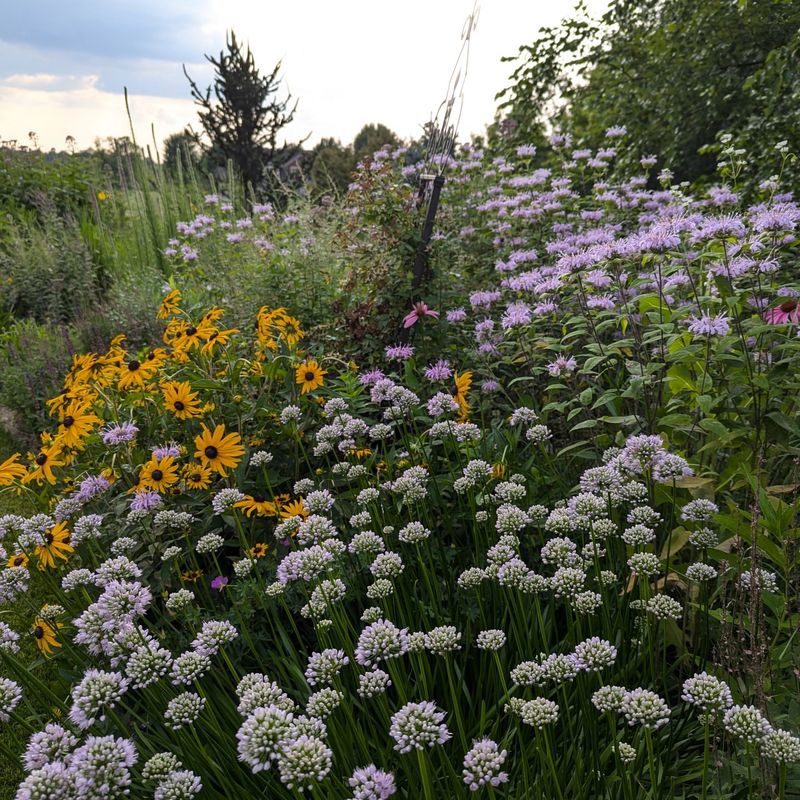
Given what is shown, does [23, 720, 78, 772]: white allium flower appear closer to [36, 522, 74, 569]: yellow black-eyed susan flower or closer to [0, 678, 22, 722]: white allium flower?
[0, 678, 22, 722]: white allium flower

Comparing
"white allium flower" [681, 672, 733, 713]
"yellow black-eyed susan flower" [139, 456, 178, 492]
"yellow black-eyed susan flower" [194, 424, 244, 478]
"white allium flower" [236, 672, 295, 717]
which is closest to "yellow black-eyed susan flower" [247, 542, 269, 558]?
"yellow black-eyed susan flower" [194, 424, 244, 478]

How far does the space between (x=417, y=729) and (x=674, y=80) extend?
809 cm

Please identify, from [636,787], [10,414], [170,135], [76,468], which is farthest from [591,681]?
[170,135]

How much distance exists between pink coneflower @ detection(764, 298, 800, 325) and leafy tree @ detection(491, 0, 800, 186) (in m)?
3.81

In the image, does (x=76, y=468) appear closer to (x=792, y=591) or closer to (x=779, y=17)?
(x=792, y=591)

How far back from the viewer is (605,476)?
1854 mm

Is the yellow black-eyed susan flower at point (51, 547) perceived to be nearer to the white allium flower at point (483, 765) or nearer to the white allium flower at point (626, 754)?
the white allium flower at point (483, 765)

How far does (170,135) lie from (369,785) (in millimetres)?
33285

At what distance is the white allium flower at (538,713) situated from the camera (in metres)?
1.29

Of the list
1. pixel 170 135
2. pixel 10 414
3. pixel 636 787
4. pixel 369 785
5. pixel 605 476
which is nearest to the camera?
pixel 369 785

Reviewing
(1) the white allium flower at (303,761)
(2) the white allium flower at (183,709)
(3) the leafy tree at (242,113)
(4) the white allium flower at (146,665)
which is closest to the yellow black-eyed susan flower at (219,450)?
(4) the white allium flower at (146,665)

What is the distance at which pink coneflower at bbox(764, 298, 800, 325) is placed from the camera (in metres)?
2.39

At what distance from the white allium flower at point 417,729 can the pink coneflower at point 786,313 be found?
Answer: 2.00 m

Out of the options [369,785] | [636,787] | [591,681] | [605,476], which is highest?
[605,476]
